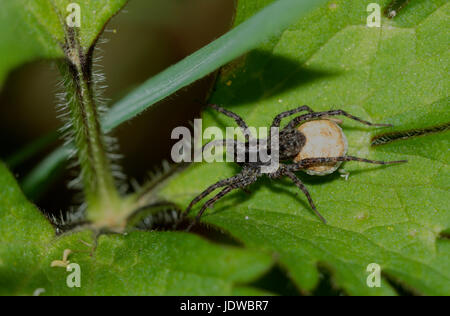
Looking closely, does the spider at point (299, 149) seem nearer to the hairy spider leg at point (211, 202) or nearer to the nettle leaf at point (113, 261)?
the hairy spider leg at point (211, 202)

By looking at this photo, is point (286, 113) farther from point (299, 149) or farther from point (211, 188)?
point (211, 188)

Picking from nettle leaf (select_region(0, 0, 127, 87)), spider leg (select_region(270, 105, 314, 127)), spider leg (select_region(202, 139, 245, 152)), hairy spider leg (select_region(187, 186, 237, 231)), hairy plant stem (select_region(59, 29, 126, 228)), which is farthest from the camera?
spider leg (select_region(202, 139, 245, 152))

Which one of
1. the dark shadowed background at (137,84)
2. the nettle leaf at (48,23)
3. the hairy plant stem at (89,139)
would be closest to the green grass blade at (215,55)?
the hairy plant stem at (89,139)

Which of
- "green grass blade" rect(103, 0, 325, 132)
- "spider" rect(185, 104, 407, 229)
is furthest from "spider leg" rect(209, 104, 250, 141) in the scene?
"green grass blade" rect(103, 0, 325, 132)

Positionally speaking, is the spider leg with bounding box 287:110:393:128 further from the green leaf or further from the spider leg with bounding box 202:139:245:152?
the green leaf

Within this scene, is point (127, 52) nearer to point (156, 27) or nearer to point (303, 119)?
point (156, 27)
